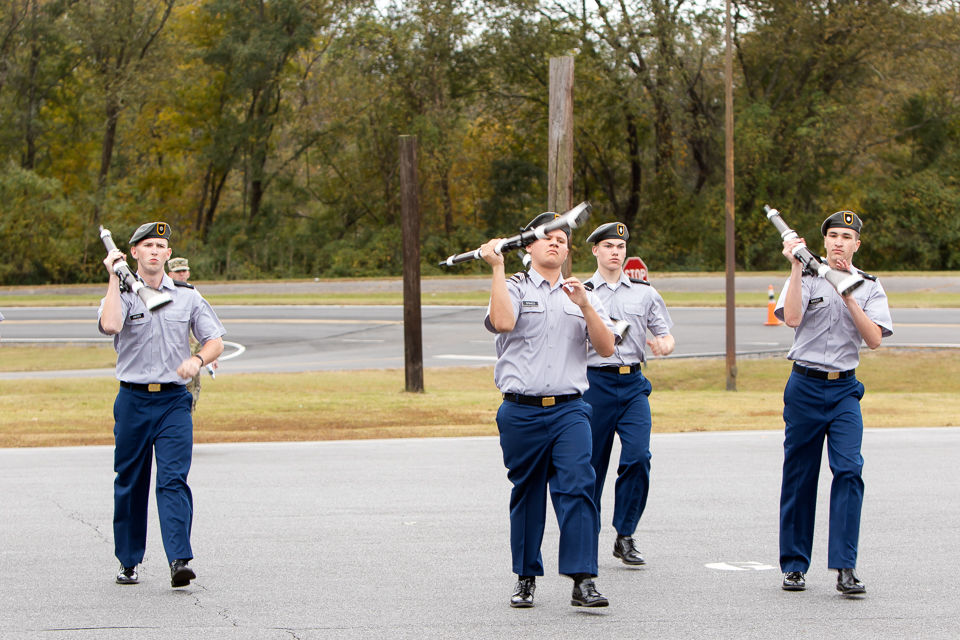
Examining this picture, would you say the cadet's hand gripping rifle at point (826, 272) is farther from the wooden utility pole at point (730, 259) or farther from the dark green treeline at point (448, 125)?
the dark green treeline at point (448, 125)

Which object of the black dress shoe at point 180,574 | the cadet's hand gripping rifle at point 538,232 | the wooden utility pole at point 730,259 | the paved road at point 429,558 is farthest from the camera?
the wooden utility pole at point 730,259

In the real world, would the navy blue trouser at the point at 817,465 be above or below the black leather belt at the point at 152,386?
below

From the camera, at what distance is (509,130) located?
157 feet

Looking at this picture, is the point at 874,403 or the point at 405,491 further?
the point at 874,403

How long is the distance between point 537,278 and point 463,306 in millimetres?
30339

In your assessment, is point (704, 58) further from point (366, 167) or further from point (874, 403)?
point (874, 403)

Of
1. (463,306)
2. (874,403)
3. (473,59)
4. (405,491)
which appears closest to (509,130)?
(473,59)

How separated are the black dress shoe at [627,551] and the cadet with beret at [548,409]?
3.86ft

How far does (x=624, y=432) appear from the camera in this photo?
7430 mm

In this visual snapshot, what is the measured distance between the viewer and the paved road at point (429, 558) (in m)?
5.86

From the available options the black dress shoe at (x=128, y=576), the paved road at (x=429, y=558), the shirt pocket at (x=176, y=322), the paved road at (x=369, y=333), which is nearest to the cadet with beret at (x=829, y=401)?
the paved road at (x=429, y=558)

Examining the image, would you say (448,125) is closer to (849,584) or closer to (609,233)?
(609,233)

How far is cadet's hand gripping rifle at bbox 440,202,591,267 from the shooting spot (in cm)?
560

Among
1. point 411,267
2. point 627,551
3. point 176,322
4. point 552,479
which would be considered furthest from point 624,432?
point 411,267
